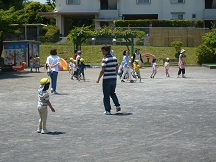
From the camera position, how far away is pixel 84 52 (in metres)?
48.2

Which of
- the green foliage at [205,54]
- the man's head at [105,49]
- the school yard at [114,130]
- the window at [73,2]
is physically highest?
the window at [73,2]

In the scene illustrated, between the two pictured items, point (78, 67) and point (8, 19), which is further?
point (8, 19)

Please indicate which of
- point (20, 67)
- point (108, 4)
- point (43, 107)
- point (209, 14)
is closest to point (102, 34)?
point (20, 67)

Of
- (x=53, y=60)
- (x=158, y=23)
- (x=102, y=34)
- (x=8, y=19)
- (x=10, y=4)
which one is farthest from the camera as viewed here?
(x=158, y=23)

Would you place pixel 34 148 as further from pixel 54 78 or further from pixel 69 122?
pixel 54 78

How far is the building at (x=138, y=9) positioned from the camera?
63.7 metres

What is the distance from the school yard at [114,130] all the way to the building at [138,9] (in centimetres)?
4670

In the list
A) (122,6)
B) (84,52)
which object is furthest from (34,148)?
(122,6)

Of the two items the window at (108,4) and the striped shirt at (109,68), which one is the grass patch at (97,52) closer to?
the window at (108,4)

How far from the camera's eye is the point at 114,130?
11.0 metres

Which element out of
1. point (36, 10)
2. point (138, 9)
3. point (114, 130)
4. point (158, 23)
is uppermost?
point (36, 10)

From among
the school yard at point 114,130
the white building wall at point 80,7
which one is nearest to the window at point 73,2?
the white building wall at point 80,7

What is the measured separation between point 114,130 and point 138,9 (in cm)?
5411

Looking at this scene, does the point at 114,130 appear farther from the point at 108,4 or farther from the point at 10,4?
the point at 108,4
